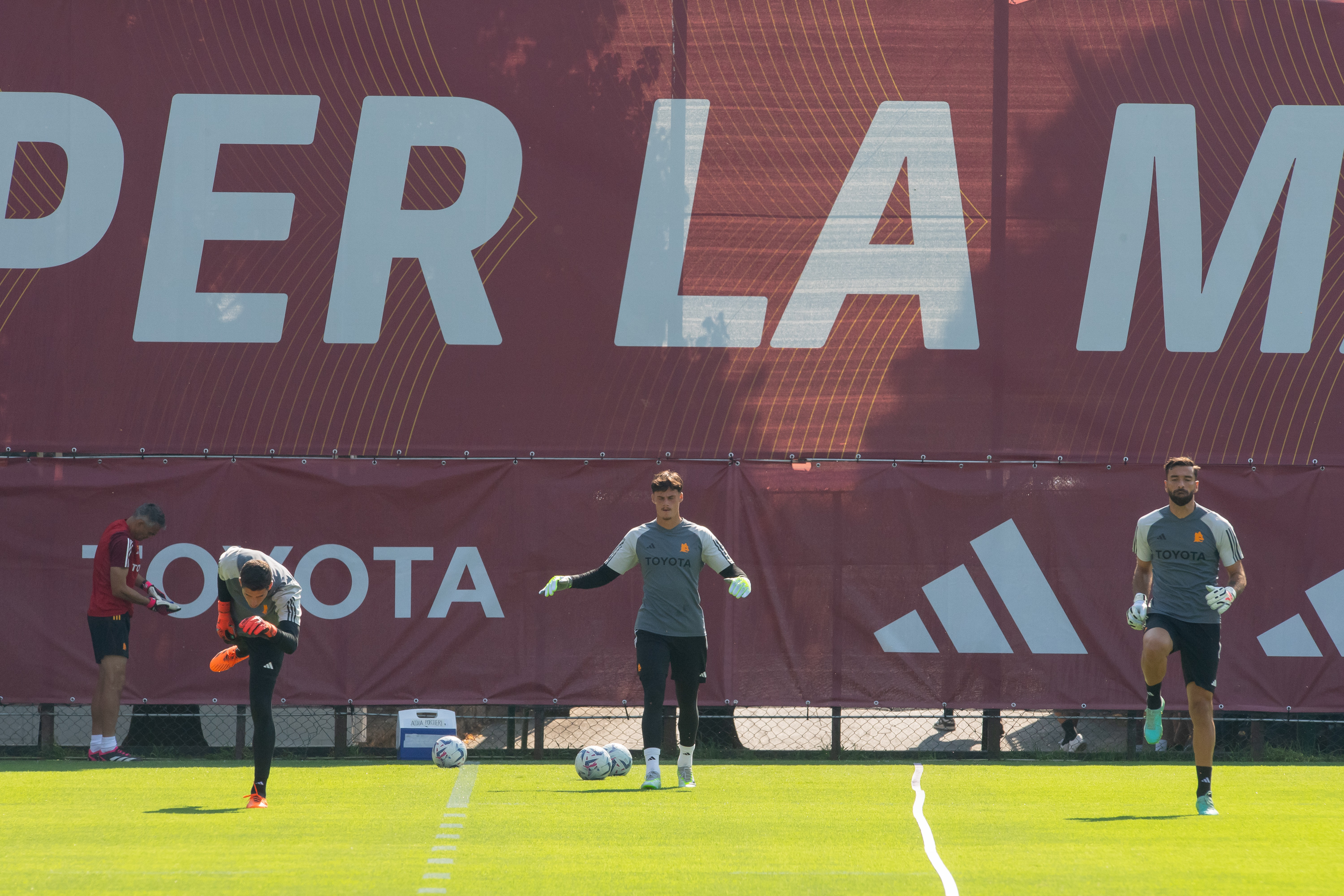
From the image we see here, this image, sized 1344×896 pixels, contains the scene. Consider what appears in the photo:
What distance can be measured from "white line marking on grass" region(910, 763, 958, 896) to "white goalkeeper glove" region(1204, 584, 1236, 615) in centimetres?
197

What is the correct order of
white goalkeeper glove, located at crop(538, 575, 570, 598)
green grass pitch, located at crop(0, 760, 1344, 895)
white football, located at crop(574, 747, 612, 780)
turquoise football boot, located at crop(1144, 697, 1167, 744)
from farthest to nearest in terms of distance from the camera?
1. white football, located at crop(574, 747, 612, 780)
2. white goalkeeper glove, located at crop(538, 575, 570, 598)
3. turquoise football boot, located at crop(1144, 697, 1167, 744)
4. green grass pitch, located at crop(0, 760, 1344, 895)

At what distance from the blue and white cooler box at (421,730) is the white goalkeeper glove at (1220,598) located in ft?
18.4

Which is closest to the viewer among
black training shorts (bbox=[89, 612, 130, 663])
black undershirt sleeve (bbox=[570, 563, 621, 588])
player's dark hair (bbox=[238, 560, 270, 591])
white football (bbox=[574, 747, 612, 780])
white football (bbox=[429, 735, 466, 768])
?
player's dark hair (bbox=[238, 560, 270, 591])

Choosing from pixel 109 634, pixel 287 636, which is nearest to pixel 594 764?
pixel 287 636

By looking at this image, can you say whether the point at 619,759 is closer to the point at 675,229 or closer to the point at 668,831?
the point at 668,831

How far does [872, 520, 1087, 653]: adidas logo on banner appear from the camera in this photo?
35.3ft

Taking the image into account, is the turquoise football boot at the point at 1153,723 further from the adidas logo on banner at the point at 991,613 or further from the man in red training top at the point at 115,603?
the man in red training top at the point at 115,603

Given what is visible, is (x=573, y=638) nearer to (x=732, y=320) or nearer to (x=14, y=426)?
(x=732, y=320)

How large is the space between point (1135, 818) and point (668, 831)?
104 inches

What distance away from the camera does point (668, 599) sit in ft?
28.7

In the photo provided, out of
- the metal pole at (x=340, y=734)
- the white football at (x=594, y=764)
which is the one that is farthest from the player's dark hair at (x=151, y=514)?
the white football at (x=594, y=764)

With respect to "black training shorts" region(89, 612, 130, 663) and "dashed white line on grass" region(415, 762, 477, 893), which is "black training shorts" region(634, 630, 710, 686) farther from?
"black training shorts" region(89, 612, 130, 663)

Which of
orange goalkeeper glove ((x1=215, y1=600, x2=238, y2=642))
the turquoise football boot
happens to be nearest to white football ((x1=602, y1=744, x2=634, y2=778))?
orange goalkeeper glove ((x1=215, y1=600, x2=238, y2=642))

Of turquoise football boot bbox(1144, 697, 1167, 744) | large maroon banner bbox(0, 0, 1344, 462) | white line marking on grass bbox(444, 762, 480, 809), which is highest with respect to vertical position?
large maroon banner bbox(0, 0, 1344, 462)
